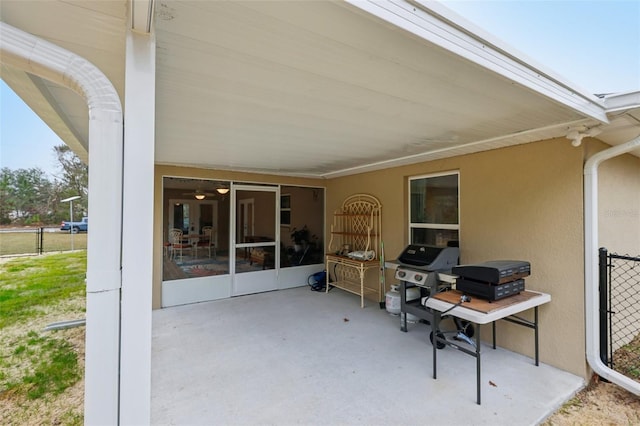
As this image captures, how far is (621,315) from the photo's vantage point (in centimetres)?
334

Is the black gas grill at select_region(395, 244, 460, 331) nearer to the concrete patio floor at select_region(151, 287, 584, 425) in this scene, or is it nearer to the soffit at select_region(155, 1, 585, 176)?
the concrete patio floor at select_region(151, 287, 584, 425)

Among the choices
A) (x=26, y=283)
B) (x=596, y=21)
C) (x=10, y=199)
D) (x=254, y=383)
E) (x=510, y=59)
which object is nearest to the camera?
(x=510, y=59)

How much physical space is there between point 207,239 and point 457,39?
554 cm

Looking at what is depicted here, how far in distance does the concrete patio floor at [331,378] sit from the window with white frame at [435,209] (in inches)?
52.7

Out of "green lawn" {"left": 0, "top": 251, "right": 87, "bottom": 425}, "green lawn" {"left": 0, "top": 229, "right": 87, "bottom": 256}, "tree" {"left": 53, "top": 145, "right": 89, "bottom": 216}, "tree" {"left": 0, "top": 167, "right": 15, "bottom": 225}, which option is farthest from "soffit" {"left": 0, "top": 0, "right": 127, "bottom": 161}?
"tree" {"left": 53, "top": 145, "right": 89, "bottom": 216}

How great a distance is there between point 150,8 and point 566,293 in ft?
12.9

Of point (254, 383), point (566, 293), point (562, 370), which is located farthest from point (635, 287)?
point (254, 383)

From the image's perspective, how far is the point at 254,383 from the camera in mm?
2729

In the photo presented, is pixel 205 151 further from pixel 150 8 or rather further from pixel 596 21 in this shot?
pixel 596 21

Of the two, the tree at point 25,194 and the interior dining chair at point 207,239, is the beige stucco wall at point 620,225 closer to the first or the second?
the interior dining chair at point 207,239

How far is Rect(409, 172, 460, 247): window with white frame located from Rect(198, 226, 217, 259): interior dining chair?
3780 millimetres

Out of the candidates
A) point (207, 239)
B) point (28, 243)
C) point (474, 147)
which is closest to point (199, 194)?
point (207, 239)

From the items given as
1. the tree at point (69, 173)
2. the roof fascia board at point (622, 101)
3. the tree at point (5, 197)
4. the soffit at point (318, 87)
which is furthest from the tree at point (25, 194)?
the roof fascia board at point (622, 101)

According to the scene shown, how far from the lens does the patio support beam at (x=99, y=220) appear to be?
1.08 meters
